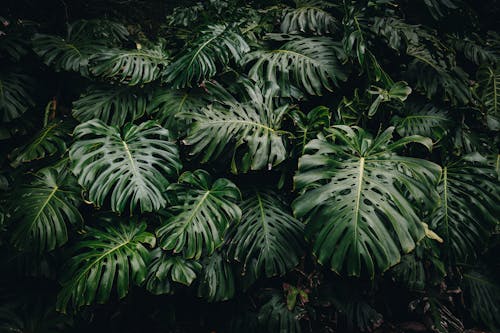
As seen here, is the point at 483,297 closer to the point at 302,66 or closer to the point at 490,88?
the point at 490,88

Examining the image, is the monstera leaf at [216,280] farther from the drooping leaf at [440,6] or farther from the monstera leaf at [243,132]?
the drooping leaf at [440,6]

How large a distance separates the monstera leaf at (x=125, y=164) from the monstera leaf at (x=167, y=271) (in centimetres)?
23

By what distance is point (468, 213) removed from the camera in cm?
161

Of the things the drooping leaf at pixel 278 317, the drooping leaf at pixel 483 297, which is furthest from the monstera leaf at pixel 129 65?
the drooping leaf at pixel 483 297

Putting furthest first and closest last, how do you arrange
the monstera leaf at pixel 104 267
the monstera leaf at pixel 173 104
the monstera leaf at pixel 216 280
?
the monstera leaf at pixel 173 104, the monstera leaf at pixel 216 280, the monstera leaf at pixel 104 267

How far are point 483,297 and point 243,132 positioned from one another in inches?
62.4

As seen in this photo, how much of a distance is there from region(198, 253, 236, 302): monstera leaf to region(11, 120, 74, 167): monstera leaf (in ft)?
3.15

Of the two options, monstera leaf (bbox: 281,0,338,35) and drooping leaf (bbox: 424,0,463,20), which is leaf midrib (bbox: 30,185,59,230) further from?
drooping leaf (bbox: 424,0,463,20)

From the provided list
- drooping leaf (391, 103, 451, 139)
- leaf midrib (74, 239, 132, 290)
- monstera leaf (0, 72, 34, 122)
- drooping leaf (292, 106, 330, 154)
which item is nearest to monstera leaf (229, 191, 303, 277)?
drooping leaf (292, 106, 330, 154)

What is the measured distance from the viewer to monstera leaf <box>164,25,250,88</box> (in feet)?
5.84

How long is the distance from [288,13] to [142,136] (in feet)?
4.13

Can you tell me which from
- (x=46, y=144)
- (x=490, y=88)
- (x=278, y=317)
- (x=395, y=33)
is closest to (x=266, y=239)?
(x=278, y=317)

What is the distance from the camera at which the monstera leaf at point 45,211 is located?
1.47 metres

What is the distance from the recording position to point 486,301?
1974 millimetres
